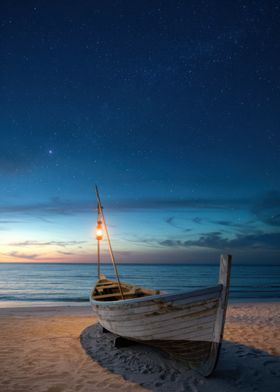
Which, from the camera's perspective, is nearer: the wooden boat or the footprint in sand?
the wooden boat

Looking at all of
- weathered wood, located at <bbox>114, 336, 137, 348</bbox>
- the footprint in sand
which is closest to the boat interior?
weathered wood, located at <bbox>114, 336, 137, 348</bbox>

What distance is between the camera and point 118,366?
19.9 feet

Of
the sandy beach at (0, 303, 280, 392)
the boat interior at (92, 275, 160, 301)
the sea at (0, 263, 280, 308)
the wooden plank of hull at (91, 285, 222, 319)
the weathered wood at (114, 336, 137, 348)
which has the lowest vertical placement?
the sea at (0, 263, 280, 308)

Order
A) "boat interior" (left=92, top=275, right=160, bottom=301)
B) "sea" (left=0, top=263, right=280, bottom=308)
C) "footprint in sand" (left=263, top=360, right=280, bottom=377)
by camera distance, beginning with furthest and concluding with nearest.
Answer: "sea" (left=0, top=263, right=280, bottom=308)
"boat interior" (left=92, top=275, right=160, bottom=301)
"footprint in sand" (left=263, top=360, right=280, bottom=377)

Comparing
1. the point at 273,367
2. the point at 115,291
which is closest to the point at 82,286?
the point at 115,291

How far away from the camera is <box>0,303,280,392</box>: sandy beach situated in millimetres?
5137

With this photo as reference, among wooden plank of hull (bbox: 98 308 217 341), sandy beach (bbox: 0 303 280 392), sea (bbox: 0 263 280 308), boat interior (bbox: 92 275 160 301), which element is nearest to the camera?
wooden plank of hull (bbox: 98 308 217 341)

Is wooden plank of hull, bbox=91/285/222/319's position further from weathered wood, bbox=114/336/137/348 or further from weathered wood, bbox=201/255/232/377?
weathered wood, bbox=114/336/137/348

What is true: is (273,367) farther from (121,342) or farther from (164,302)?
(121,342)

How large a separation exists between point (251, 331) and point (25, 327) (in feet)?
25.6

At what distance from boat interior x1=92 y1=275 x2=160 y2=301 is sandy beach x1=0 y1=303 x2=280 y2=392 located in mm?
1240

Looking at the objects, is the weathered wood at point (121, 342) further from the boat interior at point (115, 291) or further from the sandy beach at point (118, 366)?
the boat interior at point (115, 291)

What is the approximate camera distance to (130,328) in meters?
6.07

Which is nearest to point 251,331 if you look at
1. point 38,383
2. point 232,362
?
point 232,362
